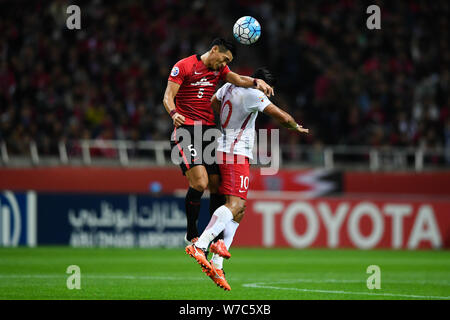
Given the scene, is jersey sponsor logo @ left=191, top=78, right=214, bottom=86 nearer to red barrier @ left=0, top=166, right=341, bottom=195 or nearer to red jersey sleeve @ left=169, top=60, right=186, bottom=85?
red jersey sleeve @ left=169, top=60, right=186, bottom=85

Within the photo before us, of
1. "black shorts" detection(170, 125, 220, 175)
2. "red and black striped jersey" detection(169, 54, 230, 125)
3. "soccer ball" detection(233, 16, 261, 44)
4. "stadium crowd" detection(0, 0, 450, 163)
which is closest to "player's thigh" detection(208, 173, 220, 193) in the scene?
"black shorts" detection(170, 125, 220, 175)

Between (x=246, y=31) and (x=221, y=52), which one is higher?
(x=246, y=31)

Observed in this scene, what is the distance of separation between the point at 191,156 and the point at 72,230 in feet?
31.8


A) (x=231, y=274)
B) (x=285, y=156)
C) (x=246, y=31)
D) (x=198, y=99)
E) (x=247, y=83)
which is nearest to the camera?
(x=246, y=31)

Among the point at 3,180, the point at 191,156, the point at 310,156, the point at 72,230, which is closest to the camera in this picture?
the point at 191,156

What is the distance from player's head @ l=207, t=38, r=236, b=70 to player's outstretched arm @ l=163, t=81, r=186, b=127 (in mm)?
575

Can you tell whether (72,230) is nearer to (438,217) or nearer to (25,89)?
(25,89)

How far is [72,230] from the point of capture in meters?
18.8

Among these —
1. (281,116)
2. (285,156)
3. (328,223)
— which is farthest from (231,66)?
(281,116)

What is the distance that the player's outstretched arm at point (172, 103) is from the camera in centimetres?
907

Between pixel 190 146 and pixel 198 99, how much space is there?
0.62m

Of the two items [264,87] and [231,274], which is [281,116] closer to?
[264,87]

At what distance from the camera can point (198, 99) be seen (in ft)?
32.9
